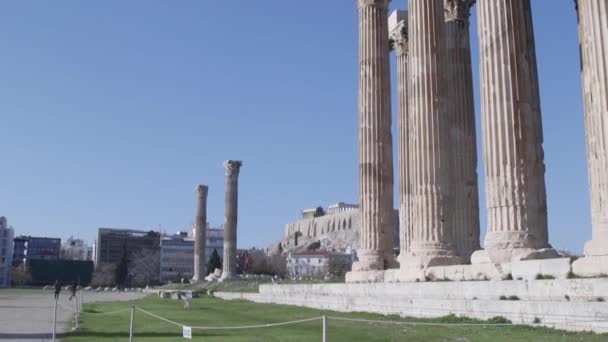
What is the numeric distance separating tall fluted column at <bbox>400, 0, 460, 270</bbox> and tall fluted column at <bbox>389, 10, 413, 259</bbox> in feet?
15.4

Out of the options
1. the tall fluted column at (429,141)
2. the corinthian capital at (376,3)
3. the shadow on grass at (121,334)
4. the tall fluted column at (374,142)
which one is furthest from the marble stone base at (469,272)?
the corinthian capital at (376,3)

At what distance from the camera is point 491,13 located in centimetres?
2098

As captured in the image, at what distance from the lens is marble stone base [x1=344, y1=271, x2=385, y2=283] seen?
2821 cm

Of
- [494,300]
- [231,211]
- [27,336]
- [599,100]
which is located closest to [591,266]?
[494,300]

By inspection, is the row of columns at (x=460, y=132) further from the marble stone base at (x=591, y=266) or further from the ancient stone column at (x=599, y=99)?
the marble stone base at (x=591, y=266)

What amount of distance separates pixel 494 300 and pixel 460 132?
12588 millimetres

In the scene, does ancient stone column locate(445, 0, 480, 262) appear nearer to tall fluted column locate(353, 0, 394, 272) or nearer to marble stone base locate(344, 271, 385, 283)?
tall fluted column locate(353, 0, 394, 272)

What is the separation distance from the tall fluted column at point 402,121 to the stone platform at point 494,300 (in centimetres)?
397

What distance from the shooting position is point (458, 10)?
1211 inches

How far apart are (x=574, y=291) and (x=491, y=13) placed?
31.2 feet

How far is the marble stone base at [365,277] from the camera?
2821 cm

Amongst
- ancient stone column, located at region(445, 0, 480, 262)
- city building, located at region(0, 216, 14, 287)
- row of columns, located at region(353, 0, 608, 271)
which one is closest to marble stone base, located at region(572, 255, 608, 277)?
row of columns, located at region(353, 0, 608, 271)

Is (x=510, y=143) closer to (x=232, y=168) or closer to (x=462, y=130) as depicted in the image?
(x=462, y=130)

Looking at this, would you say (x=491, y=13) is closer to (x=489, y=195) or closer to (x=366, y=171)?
(x=489, y=195)
